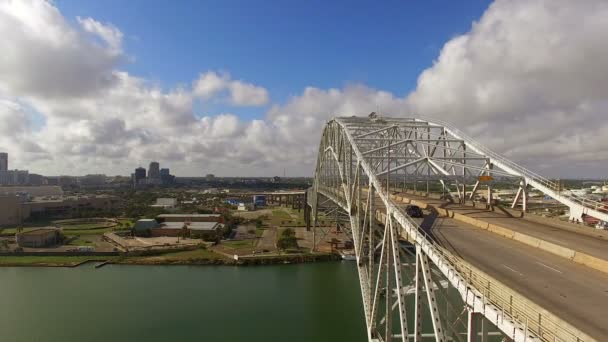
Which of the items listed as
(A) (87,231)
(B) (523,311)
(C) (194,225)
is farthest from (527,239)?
(A) (87,231)

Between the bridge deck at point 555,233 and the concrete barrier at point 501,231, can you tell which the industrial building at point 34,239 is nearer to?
the bridge deck at point 555,233

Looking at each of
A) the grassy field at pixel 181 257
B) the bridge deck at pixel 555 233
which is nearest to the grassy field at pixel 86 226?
the grassy field at pixel 181 257

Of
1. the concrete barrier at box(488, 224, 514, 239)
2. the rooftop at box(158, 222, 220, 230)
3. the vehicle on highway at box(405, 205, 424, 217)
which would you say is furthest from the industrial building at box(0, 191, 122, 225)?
the concrete barrier at box(488, 224, 514, 239)

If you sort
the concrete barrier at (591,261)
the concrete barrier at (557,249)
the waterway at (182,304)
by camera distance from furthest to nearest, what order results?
1. the waterway at (182,304)
2. the concrete barrier at (557,249)
3. the concrete barrier at (591,261)

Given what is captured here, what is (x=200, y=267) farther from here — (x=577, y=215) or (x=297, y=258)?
(x=577, y=215)

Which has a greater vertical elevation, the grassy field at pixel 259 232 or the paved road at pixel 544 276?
the paved road at pixel 544 276


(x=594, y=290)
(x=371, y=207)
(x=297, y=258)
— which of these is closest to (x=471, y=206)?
(x=371, y=207)
